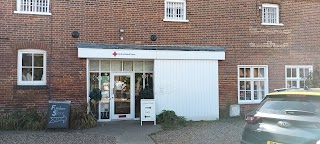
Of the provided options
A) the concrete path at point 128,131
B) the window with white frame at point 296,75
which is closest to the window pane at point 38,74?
the concrete path at point 128,131

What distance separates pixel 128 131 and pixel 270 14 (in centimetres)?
874

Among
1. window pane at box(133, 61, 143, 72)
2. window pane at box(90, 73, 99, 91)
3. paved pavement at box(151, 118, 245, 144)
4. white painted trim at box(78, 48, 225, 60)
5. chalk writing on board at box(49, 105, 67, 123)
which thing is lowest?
paved pavement at box(151, 118, 245, 144)

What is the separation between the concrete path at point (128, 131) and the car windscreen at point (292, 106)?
4.41 m

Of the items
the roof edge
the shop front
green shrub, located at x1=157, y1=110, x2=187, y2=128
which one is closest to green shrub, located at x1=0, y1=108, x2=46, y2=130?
the shop front

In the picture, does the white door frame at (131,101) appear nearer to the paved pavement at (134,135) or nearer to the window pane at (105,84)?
the window pane at (105,84)

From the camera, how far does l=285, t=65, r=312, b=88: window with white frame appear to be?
1437cm

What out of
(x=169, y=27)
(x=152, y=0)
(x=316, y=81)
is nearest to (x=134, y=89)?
(x=169, y=27)

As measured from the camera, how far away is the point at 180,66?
1287 cm

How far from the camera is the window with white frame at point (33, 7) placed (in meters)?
11.8

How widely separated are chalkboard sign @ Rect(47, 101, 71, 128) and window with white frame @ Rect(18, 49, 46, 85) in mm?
1639

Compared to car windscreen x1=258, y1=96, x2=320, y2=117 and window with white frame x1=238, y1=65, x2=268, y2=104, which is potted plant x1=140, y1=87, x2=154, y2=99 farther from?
car windscreen x1=258, y1=96, x2=320, y2=117

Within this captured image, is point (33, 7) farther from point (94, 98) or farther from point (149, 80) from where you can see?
point (149, 80)

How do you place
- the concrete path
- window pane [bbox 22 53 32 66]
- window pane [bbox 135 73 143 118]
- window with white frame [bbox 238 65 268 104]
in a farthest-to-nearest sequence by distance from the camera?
1. window with white frame [bbox 238 65 268 104]
2. window pane [bbox 135 73 143 118]
3. window pane [bbox 22 53 32 66]
4. the concrete path

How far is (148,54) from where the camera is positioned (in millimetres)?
12484
